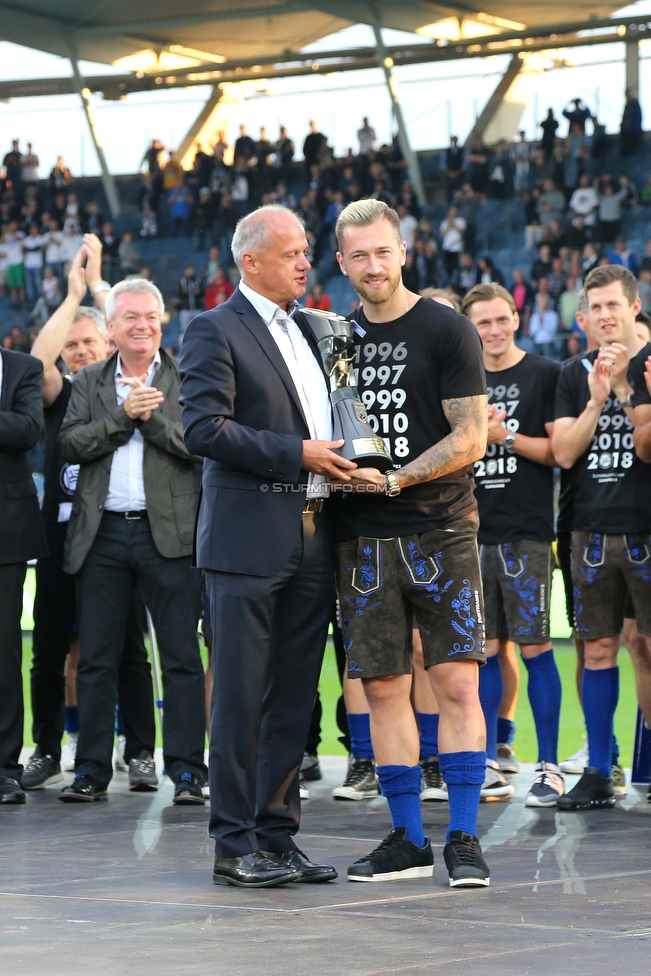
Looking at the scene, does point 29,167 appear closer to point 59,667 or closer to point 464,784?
point 59,667

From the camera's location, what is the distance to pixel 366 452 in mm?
4117

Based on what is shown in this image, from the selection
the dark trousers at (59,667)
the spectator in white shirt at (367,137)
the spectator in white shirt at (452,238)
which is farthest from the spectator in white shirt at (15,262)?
the dark trousers at (59,667)

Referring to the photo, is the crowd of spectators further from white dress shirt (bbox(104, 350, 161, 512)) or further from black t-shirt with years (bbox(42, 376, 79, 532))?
white dress shirt (bbox(104, 350, 161, 512))

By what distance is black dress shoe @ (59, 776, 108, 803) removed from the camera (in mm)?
5805

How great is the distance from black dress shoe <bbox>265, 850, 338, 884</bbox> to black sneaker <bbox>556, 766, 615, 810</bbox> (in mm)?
1607

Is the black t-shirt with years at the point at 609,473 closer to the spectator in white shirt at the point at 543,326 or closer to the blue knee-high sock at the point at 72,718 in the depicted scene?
the blue knee-high sock at the point at 72,718

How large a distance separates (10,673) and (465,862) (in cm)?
271

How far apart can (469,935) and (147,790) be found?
305 centimetres

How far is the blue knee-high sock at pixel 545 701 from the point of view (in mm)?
5922

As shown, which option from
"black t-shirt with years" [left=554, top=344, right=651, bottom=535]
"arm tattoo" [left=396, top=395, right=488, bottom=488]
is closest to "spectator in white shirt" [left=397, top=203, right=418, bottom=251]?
"black t-shirt with years" [left=554, top=344, right=651, bottom=535]

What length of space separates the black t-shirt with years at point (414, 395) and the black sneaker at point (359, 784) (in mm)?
1978

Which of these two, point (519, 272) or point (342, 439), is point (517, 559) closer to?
point (342, 439)

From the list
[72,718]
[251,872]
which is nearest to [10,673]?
[72,718]

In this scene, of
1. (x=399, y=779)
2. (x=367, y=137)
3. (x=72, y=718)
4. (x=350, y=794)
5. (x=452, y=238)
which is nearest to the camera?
(x=399, y=779)
